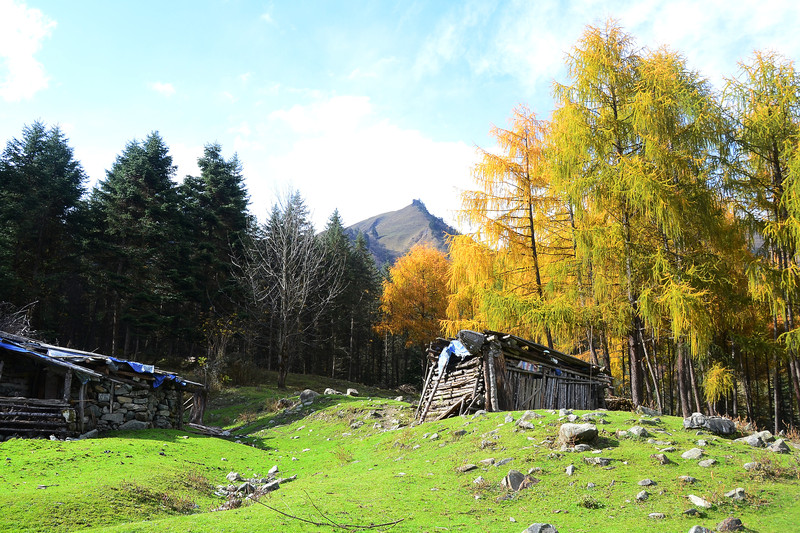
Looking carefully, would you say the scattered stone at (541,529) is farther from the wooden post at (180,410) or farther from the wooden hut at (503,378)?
the wooden post at (180,410)

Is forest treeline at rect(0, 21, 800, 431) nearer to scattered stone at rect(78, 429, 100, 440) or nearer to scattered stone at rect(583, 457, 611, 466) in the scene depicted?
scattered stone at rect(583, 457, 611, 466)

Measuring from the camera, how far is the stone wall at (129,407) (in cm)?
1300

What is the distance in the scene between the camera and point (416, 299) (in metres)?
35.9

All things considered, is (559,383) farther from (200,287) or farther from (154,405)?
(200,287)

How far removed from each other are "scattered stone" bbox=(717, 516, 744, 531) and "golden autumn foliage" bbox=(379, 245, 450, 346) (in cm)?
2957

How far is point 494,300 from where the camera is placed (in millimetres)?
14953

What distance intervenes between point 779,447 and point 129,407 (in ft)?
51.3

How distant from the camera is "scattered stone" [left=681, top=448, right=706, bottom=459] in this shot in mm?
7281

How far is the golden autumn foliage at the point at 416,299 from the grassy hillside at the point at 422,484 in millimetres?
22671

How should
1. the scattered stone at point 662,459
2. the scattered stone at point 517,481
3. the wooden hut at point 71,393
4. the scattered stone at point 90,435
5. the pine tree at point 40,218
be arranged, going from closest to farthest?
the scattered stone at point 517,481
the scattered stone at point 662,459
the wooden hut at point 71,393
the scattered stone at point 90,435
the pine tree at point 40,218

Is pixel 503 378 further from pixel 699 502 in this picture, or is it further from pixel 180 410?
pixel 180 410

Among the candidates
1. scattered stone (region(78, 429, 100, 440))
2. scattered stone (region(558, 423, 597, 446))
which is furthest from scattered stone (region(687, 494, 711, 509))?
scattered stone (region(78, 429, 100, 440))

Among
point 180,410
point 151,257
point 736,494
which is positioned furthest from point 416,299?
point 736,494

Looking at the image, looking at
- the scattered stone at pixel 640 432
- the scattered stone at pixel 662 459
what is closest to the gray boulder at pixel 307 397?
the scattered stone at pixel 640 432
